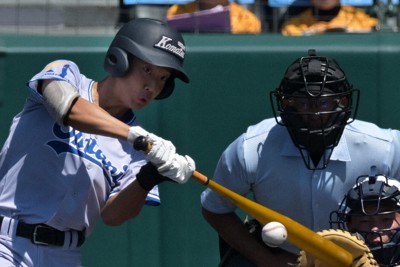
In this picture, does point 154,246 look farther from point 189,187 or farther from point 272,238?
point 272,238

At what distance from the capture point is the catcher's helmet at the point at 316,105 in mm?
4188

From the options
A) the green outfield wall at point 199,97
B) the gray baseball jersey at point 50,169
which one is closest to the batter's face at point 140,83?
the gray baseball jersey at point 50,169

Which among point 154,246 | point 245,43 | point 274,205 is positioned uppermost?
point 245,43

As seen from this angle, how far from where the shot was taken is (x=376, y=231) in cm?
378

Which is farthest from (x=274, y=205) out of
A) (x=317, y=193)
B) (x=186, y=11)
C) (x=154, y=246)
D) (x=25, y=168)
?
(x=186, y=11)

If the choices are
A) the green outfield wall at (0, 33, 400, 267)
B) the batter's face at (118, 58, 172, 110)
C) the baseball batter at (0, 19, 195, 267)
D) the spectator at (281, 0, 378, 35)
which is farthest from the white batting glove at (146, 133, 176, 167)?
the spectator at (281, 0, 378, 35)

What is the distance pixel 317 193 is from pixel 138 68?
827 millimetres

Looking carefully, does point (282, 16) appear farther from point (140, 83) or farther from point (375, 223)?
point (375, 223)

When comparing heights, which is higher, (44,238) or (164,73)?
(164,73)

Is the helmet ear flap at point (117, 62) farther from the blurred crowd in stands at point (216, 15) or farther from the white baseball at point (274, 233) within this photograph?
the blurred crowd in stands at point (216, 15)

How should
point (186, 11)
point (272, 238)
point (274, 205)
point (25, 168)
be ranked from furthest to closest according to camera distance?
1. point (186, 11)
2. point (274, 205)
3. point (25, 168)
4. point (272, 238)

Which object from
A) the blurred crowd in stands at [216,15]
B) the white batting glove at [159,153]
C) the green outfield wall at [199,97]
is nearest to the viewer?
the white batting glove at [159,153]

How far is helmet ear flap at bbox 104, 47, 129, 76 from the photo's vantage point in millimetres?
4094

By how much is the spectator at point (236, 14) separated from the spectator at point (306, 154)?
4.94 ft
